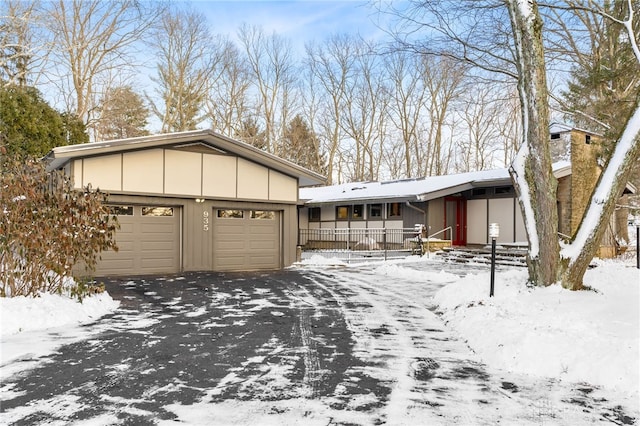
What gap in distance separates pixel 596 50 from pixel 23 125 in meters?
21.9

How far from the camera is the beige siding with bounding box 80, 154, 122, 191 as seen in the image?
1157cm

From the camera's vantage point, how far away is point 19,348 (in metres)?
5.07

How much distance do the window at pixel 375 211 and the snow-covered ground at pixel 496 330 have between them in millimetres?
13240

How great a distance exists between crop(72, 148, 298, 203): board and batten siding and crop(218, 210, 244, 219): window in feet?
1.77

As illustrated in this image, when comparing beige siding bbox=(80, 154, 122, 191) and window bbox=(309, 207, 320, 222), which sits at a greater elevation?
beige siding bbox=(80, 154, 122, 191)

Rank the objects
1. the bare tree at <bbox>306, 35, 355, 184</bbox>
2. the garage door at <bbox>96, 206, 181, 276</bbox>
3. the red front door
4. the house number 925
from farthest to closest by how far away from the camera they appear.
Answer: the bare tree at <bbox>306, 35, 355, 184</bbox> < the red front door < the house number 925 < the garage door at <bbox>96, 206, 181, 276</bbox>

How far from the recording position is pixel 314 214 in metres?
26.0

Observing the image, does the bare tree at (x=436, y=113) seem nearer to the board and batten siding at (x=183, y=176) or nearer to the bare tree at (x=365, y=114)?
the bare tree at (x=365, y=114)

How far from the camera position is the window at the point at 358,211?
23216mm

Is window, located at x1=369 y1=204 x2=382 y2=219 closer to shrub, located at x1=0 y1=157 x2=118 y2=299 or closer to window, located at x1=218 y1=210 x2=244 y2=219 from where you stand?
window, located at x1=218 y1=210 x2=244 y2=219

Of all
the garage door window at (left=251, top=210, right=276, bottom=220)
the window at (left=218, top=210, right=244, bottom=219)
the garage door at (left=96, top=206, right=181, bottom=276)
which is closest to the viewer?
the garage door at (left=96, top=206, right=181, bottom=276)

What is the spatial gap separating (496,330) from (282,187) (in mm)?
10369

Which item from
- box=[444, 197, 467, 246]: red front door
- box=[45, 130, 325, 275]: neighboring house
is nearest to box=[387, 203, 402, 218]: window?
box=[444, 197, 467, 246]: red front door

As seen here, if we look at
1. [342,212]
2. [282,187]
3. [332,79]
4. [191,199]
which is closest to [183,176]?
[191,199]
